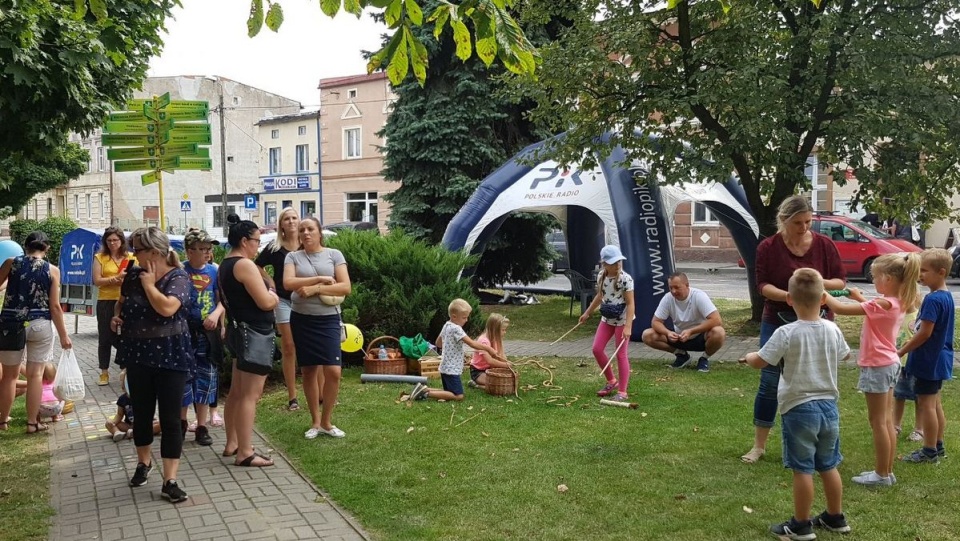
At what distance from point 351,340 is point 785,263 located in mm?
5463

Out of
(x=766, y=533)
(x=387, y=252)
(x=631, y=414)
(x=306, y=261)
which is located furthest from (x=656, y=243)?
(x=766, y=533)

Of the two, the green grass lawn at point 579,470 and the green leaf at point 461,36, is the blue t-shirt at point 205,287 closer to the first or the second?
the green grass lawn at point 579,470

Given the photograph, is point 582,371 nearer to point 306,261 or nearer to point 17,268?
point 306,261

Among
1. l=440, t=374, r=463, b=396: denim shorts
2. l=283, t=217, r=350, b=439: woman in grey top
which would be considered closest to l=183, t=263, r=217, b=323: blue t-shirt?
l=283, t=217, r=350, b=439: woman in grey top

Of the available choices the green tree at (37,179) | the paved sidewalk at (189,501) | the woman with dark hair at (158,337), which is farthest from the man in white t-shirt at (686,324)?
the green tree at (37,179)

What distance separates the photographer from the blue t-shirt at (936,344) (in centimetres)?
529

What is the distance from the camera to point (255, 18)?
3.99 metres

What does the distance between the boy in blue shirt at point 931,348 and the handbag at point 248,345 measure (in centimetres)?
427

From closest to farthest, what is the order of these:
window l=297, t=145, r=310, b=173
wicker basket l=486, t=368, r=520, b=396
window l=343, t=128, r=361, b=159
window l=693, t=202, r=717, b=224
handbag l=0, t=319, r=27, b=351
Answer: handbag l=0, t=319, r=27, b=351 → wicker basket l=486, t=368, r=520, b=396 → window l=693, t=202, r=717, b=224 → window l=343, t=128, r=361, b=159 → window l=297, t=145, r=310, b=173

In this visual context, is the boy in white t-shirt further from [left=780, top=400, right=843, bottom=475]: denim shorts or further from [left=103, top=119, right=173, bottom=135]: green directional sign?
[left=103, top=119, right=173, bottom=135]: green directional sign

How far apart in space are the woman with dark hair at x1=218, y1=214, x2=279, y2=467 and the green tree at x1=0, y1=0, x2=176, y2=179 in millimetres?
2491

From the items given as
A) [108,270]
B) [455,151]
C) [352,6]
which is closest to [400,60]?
[352,6]

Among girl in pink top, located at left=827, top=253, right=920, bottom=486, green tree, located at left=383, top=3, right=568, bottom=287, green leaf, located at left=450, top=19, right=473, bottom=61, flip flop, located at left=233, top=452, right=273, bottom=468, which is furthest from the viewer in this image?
green tree, located at left=383, top=3, right=568, bottom=287

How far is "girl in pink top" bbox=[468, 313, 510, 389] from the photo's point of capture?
27.3 ft
